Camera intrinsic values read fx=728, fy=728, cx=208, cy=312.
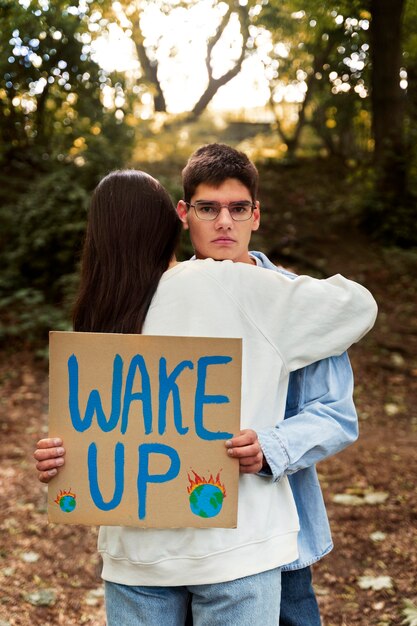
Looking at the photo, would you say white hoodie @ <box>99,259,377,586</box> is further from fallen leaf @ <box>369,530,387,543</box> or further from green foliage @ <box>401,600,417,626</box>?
fallen leaf @ <box>369,530,387,543</box>

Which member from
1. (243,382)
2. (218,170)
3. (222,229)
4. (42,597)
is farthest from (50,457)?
(42,597)

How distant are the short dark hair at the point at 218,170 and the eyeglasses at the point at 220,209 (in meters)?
0.05

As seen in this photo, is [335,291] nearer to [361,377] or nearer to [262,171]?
[361,377]

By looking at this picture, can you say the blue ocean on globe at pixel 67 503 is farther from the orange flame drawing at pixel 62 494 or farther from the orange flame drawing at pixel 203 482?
the orange flame drawing at pixel 203 482

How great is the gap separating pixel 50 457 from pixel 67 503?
0.11 metres

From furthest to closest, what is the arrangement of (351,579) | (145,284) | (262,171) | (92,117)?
(262,171) → (92,117) → (351,579) → (145,284)

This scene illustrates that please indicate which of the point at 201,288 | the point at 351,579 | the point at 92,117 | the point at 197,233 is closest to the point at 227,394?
the point at 201,288

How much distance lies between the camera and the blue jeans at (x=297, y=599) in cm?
180

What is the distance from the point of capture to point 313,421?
160cm

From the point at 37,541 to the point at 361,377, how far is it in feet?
11.5

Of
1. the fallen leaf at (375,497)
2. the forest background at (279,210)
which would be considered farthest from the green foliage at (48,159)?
the fallen leaf at (375,497)

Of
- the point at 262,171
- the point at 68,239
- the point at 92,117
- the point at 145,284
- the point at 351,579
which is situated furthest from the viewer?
the point at 262,171

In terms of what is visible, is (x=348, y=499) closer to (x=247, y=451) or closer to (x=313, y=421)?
(x=313, y=421)

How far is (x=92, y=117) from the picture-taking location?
9055 millimetres
